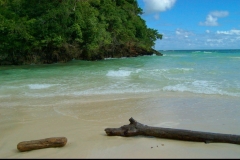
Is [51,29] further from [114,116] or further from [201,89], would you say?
[114,116]

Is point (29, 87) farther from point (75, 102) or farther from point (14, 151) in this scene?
point (14, 151)

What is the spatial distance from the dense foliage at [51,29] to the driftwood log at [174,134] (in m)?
18.0

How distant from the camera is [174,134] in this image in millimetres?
4086

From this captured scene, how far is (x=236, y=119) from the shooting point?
5352 mm

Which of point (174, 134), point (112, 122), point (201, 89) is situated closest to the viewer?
point (174, 134)

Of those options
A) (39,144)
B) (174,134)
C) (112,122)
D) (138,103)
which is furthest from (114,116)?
(39,144)

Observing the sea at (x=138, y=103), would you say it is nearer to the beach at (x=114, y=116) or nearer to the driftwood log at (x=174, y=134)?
the beach at (x=114, y=116)

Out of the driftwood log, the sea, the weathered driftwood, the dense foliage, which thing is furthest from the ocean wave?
the dense foliage

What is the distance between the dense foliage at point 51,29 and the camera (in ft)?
67.8

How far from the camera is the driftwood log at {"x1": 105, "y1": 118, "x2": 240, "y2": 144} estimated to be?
394 cm

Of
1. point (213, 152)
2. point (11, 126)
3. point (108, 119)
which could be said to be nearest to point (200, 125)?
point (213, 152)

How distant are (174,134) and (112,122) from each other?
1.71 m

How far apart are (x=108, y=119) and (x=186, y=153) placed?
244 cm

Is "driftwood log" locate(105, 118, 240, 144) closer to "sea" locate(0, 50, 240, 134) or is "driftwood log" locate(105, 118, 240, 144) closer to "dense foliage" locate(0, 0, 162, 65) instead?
"sea" locate(0, 50, 240, 134)
